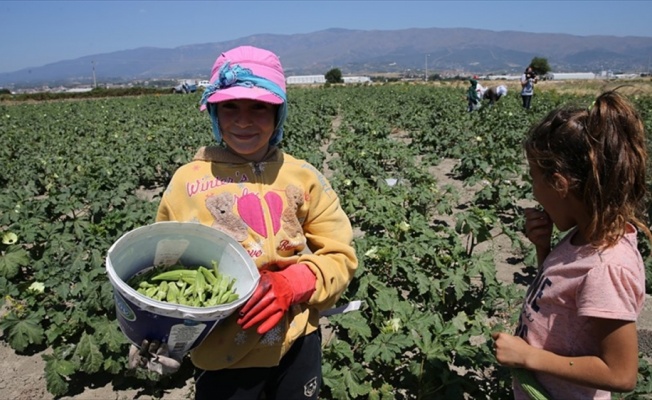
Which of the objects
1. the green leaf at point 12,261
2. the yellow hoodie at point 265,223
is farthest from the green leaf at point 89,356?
the yellow hoodie at point 265,223

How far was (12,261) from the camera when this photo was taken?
4.38 m

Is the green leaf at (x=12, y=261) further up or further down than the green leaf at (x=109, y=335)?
further up

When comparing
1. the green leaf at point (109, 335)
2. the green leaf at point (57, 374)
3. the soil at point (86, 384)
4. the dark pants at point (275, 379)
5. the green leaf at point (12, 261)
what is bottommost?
the soil at point (86, 384)

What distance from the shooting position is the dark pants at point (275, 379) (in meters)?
1.73

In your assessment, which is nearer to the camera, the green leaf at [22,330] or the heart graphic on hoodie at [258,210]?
the heart graphic on hoodie at [258,210]

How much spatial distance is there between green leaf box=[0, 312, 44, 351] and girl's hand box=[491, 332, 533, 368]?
3.32 metres

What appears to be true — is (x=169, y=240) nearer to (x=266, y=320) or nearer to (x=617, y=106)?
(x=266, y=320)

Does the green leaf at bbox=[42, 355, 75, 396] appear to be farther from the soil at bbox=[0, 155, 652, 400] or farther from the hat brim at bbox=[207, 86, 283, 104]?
the hat brim at bbox=[207, 86, 283, 104]

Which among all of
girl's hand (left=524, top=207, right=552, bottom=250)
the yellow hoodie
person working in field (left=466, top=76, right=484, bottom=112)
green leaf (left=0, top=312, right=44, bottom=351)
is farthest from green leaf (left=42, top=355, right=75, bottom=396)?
person working in field (left=466, top=76, right=484, bottom=112)

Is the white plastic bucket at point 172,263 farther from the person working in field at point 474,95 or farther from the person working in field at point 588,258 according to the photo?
the person working in field at point 474,95

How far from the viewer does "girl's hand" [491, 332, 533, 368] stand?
4.94 ft

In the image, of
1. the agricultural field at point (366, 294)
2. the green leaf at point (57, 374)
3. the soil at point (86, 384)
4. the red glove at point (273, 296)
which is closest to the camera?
the red glove at point (273, 296)

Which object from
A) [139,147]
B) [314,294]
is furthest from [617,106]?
[139,147]

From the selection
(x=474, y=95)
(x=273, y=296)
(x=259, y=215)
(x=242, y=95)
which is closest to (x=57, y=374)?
(x=259, y=215)
